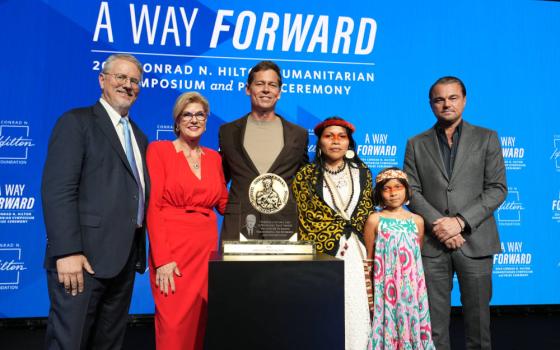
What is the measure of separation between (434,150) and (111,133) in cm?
189

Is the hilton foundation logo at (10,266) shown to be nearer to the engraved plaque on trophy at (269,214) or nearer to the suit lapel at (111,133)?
the suit lapel at (111,133)

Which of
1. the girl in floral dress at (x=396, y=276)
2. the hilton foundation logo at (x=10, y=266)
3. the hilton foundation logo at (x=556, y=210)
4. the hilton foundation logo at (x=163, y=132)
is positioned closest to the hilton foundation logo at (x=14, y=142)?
the hilton foundation logo at (x=10, y=266)

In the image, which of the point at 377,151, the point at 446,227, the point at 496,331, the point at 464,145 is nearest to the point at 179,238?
the point at 446,227

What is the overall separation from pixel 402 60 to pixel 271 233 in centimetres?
372

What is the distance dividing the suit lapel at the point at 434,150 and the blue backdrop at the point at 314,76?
202 cm

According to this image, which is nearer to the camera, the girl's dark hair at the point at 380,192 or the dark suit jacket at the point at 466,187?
the girl's dark hair at the point at 380,192

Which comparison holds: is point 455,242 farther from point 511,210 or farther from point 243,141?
point 511,210

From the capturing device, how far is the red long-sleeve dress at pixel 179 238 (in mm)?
2334

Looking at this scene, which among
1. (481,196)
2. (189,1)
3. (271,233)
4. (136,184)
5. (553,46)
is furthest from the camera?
(553,46)

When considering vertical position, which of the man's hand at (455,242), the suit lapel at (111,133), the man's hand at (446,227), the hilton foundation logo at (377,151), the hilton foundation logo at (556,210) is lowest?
the man's hand at (455,242)

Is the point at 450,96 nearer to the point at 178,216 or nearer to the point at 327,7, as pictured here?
the point at 178,216

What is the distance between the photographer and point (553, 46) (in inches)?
217

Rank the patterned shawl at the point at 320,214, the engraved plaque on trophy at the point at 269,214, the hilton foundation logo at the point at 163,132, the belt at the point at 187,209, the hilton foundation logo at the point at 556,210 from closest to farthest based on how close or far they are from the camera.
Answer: the engraved plaque on trophy at the point at 269,214 < the belt at the point at 187,209 < the patterned shawl at the point at 320,214 < the hilton foundation logo at the point at 163,132 < the hilton foundation logo at the point at 556,210

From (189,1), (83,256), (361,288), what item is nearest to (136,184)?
(83,256)
